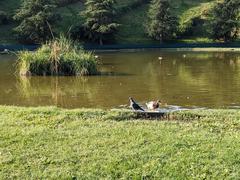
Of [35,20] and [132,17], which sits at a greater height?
[132,17]

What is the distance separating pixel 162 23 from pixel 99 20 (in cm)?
633

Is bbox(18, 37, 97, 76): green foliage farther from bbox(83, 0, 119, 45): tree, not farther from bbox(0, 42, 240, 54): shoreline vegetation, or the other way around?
bbox(83, 0, 119, 45): tree

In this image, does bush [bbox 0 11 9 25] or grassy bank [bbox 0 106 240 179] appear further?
bush [bbox 0 11 9 25]

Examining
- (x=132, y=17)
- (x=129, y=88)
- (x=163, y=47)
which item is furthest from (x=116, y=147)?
(x=132, y=17)

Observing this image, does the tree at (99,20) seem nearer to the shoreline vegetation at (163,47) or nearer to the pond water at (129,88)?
the shoreline vegetation at (163,47)

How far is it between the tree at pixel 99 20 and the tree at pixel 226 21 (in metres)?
10.2

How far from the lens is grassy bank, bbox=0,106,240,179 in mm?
7215

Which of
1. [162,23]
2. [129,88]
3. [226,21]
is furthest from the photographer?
[226,21]

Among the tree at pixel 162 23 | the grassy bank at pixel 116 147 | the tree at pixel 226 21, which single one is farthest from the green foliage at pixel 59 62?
the tree at pixel 226 21

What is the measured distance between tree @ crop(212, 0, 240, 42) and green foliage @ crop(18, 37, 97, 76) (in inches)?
1123

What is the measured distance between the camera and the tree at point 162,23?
49312mm

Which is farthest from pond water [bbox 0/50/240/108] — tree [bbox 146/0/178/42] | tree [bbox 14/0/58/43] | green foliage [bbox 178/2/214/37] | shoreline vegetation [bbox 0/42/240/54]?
green foliage [bbox 178/2/214/37]

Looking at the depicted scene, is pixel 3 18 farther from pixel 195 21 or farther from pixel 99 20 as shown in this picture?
pixel 195 21

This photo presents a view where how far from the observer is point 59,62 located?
Answer: 23.7 m
